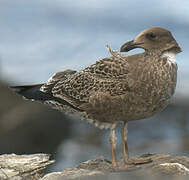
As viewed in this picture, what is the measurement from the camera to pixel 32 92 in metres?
11.7

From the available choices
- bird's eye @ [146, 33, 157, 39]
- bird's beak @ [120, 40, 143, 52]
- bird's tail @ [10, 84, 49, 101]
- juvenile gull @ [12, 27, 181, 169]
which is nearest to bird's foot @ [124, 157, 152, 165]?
juvenile gull @ [12, 27, 181, 169]

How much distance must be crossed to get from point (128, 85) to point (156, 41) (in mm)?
938

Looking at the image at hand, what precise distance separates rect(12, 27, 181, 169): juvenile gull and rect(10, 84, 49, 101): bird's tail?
497 millimetres

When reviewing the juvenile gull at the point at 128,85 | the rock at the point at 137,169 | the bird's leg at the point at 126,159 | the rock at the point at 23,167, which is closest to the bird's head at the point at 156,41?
the juvenile gull at the point at 128,85

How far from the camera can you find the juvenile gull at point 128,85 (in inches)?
401

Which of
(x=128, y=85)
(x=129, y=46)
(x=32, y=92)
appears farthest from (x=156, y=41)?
(x=32, y=92)

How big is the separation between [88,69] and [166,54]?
156 centimetres

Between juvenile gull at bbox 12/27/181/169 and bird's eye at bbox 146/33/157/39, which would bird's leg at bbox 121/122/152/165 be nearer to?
juvenile gull at bbox 12/27/181/169

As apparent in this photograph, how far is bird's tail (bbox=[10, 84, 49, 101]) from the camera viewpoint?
37.7 feet

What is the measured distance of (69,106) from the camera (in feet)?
36.6

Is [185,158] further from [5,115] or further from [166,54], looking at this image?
[5,115]

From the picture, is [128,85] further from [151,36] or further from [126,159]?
[126,159]

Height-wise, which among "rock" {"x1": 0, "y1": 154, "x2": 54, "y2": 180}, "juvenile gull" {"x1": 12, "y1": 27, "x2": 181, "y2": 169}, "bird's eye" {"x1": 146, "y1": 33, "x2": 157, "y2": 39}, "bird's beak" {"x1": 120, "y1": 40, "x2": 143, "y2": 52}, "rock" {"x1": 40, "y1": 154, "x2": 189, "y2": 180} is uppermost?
"bird's eye" {"x1": 146, "y1": 33, "x2": 157, "y2": 39}

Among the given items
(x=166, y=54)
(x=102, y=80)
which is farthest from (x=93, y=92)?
(x=166, y=54)
